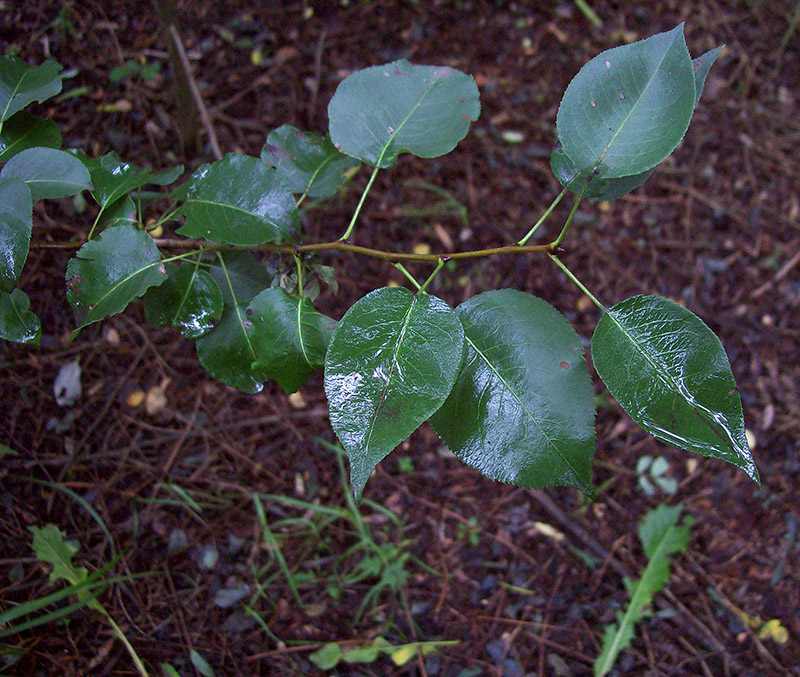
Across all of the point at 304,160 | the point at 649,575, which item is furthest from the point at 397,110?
the point at 649,575

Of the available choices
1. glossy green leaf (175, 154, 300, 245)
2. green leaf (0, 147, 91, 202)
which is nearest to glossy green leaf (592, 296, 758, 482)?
glossy green leaf (175, 154, 300, 245)

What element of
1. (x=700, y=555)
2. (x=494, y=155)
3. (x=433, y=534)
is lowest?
(x=700, y=555)

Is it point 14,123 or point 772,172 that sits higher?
point 14,123

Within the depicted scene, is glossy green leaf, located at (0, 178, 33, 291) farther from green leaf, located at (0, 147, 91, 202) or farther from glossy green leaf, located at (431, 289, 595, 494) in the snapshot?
glossy green leaf, located at (431, 289, 595, 494)

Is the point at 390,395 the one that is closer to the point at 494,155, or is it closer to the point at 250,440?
the point at 250,440

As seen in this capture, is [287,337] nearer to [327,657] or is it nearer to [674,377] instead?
[674,377]

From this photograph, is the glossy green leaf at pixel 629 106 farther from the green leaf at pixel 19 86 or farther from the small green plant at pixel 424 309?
the green leaf at pixel 19 86

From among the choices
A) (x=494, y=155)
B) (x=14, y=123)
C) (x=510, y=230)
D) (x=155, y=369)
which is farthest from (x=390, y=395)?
(x=494, y=155)
